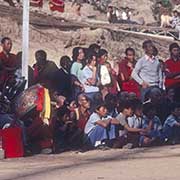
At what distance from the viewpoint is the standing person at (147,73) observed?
14.7 meters

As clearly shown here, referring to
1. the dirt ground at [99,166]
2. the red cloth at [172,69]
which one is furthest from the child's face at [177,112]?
the dirt ground at [99,166]

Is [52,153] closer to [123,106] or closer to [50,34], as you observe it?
[123,106]

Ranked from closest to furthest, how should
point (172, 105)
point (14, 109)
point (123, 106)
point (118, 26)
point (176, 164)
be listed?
1. point (176, 164)
2. point (14, 109)
3. point (123, 106)
4. point (172, 105)
5. point (118, 26)

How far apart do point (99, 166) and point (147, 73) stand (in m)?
3.24

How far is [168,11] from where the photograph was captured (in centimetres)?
4109

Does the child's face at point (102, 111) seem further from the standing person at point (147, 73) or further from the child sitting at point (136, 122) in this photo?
the standing person at point (147, 73)

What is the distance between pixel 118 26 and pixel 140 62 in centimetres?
1658

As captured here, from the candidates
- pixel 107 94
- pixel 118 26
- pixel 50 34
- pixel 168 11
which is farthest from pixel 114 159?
pixel 168 11

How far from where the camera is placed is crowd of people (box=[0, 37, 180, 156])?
532 inches

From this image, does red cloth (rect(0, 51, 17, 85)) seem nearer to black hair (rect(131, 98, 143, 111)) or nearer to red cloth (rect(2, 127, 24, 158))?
red cloth (rect(2, 127, 24, 158))

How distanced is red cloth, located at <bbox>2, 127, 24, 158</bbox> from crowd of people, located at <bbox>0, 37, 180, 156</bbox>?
20 centimetres

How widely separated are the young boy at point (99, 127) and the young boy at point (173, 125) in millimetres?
1362

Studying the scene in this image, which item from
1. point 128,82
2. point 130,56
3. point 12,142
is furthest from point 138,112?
point 12,142

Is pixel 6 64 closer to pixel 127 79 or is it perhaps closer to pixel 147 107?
pixel 127 79
